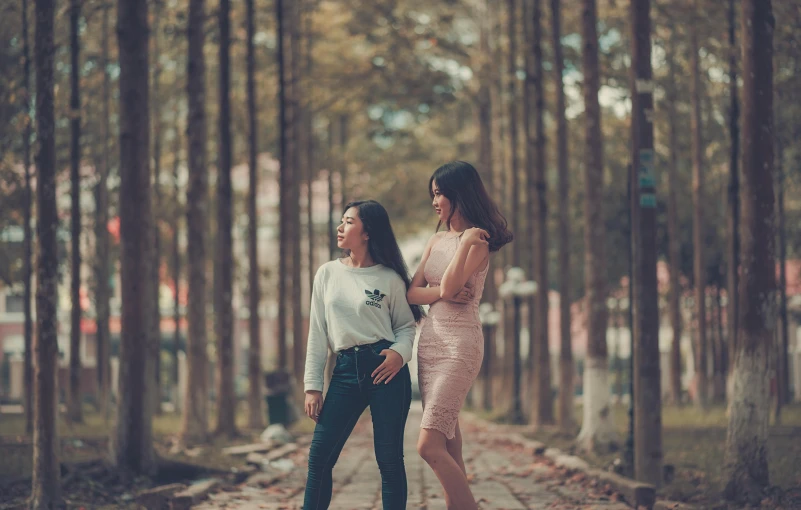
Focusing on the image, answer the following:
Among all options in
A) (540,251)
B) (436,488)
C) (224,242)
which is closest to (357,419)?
(436,488)

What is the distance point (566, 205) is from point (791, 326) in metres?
36.4

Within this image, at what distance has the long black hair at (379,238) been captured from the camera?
7027 millimetres

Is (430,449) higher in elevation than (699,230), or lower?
lower

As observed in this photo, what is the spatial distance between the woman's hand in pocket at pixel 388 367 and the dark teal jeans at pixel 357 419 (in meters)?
0.04

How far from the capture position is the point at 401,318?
7.02m

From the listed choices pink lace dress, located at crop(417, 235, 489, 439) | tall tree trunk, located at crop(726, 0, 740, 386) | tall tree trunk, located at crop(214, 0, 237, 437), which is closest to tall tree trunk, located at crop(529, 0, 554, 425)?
tall tree trunk, located at crop(726, 0, 740, 386)

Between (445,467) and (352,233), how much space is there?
4.34 feet

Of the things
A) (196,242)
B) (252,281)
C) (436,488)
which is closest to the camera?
(436,488)

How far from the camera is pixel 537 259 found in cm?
2364

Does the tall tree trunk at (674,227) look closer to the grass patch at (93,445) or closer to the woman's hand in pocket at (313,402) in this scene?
the grass patch at (93,445)

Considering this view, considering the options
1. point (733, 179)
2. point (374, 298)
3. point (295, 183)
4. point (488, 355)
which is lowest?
point (488, 355)

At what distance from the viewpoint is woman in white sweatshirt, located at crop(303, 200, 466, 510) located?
684 centimetres

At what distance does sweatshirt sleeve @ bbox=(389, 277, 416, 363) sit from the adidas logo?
81 mm

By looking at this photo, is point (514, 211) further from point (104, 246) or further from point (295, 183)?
point (104, 246)
